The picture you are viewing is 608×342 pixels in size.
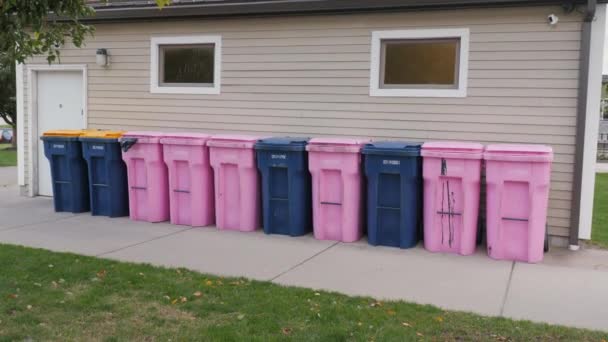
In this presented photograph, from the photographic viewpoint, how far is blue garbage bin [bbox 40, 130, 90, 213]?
28.8 feet

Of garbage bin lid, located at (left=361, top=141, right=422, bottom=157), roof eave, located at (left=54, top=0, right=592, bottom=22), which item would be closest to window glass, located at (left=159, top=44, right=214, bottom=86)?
roof eave, located at (left=54, top=0, right=592, bottom=22)

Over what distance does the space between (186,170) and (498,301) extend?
14.9 ft

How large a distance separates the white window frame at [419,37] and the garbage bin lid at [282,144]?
1319mm

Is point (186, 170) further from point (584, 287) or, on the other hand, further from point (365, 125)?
point (584, 287)

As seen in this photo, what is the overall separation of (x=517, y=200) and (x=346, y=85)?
9.30 feet

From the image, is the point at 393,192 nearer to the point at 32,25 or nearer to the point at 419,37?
the point at 419,37

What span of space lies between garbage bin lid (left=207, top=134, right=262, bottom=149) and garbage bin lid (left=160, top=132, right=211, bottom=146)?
12 cm

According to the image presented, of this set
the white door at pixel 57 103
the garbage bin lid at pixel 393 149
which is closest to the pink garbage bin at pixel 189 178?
the garbage bin lid at pixel 393 149

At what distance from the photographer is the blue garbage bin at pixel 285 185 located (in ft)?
24.3

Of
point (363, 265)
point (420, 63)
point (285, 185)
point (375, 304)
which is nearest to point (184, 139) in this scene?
point (285, 185)

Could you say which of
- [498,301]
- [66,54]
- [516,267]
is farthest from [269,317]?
[66,54]

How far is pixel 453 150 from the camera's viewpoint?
6.61 meters

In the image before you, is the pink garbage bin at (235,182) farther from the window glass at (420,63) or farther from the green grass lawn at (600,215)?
the green grass lawn at (600,215)

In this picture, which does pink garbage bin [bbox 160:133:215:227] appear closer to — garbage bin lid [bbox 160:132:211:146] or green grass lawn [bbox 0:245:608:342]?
garbage bin lid [bbox 160:132:211:146]
